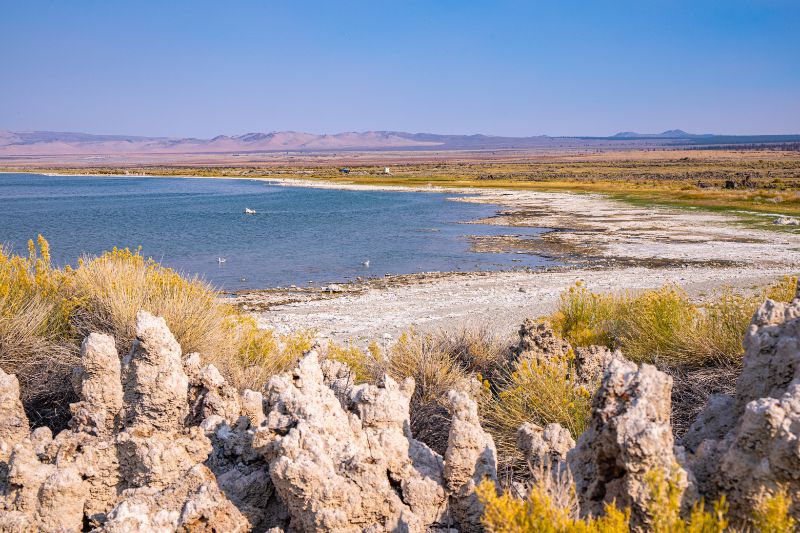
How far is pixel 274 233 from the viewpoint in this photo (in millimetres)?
33375

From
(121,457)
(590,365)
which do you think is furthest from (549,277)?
(121,457)

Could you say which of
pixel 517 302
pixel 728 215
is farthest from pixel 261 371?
pixel 728 215

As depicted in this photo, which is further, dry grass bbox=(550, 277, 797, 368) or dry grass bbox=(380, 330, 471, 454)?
dry grass bbox=(550, 277, 797, 368)

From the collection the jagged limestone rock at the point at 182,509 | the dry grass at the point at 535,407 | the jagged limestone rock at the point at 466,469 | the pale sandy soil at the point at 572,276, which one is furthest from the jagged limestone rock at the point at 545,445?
the pale sandy soil at the point at 572,276

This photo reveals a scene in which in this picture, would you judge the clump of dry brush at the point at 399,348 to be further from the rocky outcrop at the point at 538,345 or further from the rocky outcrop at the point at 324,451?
the rocky outcrop at the point at 324,451

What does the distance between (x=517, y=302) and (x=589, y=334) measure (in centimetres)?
699

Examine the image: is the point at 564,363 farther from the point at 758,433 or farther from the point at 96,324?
the point at 96,324

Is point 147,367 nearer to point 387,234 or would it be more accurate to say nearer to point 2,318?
point 2,318

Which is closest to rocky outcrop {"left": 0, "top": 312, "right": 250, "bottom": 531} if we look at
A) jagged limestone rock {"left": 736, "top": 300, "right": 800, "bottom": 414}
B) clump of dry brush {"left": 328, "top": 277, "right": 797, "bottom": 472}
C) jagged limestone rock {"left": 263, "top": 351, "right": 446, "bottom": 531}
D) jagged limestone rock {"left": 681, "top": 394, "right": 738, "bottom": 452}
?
jagged limestone rock {"left": 263, "top": 351, "right": 446, "bottom": 531}

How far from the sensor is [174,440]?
4.15 m

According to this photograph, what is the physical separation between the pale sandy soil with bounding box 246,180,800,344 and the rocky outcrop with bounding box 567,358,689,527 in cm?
823

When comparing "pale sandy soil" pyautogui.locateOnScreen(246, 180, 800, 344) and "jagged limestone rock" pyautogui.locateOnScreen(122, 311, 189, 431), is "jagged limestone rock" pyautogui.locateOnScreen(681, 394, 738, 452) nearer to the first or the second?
"jagged limestone rock" pyautogui.locateOnScreen(122, 311, 189, 431)

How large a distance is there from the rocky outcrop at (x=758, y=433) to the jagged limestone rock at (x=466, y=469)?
106cm

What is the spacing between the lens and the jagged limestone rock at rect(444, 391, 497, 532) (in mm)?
3602
